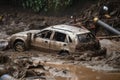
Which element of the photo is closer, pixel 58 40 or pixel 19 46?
pixel 58 40

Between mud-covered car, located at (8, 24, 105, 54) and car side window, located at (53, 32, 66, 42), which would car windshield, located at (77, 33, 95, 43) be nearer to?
mud-covered car, located at (8, 24, 105, 54)

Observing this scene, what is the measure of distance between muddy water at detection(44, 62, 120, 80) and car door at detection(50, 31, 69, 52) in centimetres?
98

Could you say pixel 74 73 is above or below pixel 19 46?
below

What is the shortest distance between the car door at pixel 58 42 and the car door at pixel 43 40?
0.25m

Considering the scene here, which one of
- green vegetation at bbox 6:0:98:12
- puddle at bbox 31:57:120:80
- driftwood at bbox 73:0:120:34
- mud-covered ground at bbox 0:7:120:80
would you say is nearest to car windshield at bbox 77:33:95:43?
mud-covered ground at bbox 0:7:120:80

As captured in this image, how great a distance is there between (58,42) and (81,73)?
225cm

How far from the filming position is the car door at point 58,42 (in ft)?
46.3

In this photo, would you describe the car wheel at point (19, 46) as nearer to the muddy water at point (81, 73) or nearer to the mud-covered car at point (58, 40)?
the mud-covered car at point (58, 40)

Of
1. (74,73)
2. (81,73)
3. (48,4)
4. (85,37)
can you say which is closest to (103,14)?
(48,4)

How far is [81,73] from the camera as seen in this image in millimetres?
12539

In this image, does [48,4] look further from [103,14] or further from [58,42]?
[58,42]

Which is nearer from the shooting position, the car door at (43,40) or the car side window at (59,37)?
the car side window at (59,37)

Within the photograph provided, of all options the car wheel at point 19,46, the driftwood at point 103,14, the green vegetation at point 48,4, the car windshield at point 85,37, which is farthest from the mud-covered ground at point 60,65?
the green vegetation at point 48,4

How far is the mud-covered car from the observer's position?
13.9 metres
